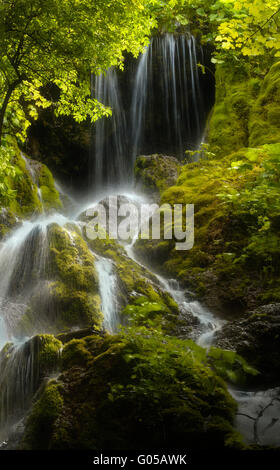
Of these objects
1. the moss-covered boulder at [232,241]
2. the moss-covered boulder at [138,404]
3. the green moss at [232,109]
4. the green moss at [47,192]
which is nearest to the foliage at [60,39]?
the moss-covered boulder at [138,404]

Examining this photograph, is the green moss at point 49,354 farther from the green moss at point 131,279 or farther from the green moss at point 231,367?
the green moss at point 131,279

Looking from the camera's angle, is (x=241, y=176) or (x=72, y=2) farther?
(x=241, y=176)

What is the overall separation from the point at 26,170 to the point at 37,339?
6.37 meters

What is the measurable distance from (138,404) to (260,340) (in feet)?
6.00

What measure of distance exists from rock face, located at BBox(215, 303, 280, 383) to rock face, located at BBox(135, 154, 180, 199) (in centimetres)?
719

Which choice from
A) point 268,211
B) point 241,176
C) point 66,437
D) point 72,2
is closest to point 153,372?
point 66,437

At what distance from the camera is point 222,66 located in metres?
10.5

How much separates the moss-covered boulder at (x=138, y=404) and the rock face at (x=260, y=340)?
31.5 inches

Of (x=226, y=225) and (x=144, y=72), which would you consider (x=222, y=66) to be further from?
(x=226, y=225)

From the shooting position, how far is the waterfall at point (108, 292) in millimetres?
5273

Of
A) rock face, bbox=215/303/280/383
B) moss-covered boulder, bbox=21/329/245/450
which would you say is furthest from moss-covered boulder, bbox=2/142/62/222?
rock face, bbox=215/303/280/383

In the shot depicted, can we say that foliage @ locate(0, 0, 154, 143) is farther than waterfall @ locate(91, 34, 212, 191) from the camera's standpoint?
No

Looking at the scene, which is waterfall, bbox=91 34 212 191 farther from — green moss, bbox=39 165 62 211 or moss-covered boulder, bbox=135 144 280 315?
moss-covered boulder, bbox=135 144 280 315

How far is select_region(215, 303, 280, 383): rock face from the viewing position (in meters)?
3.51
